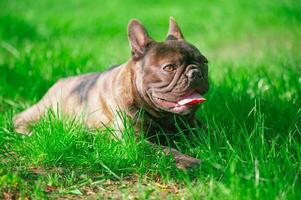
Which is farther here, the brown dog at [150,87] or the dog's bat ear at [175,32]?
the dog's bat ear at [175,32]

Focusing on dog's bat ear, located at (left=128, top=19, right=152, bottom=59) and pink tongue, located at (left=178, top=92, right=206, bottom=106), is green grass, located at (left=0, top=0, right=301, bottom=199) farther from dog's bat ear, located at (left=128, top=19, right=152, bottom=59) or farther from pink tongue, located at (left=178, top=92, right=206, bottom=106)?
dog's bat ear, located at (left=128, top=19, right=152, bottom=59)

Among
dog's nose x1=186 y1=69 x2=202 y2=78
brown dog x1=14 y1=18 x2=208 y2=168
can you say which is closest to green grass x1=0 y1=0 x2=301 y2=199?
brown dog x1=14 y1=18 x2=208 y2=168

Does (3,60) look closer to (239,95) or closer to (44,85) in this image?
(44,85)

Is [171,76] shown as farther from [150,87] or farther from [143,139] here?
[143,139]

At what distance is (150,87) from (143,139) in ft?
1.25

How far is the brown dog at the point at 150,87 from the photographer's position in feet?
16.6

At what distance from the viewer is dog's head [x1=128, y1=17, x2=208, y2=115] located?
5.05 meters

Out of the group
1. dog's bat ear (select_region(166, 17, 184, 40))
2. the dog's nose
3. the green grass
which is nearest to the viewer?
the green grass

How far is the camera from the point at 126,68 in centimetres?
553

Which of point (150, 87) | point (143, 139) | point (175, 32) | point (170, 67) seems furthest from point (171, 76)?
point (175, 32)

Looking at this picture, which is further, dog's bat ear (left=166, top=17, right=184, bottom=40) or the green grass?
dog's bat ear (left=166, top=17, right=184, bottom=40)

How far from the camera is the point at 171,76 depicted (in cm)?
506

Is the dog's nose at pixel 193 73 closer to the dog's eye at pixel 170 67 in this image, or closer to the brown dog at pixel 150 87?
the brown dog at pixel 150 87

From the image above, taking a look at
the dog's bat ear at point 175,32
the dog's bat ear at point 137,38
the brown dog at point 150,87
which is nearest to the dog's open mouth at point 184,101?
the brown dog at point 150,87
